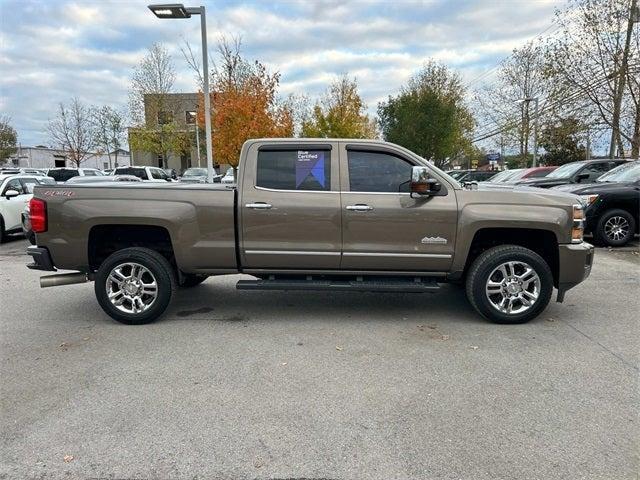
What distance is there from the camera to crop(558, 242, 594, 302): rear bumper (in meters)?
4.77

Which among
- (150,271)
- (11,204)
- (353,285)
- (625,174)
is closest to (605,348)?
(353,285)

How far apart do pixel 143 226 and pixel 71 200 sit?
765 mm

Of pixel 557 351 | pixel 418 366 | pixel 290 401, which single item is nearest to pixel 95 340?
pixel 290 401

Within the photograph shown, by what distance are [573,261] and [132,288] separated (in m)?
4.69

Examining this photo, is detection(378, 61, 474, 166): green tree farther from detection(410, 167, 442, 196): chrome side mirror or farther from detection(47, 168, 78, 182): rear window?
detection(410, 167, 442, 196): chrome side mirror

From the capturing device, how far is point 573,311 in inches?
213

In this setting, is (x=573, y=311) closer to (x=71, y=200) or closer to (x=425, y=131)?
(x=71, y=200)

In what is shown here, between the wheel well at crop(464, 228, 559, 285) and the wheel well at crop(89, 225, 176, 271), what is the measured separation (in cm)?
341

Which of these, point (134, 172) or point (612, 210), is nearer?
point (612, 210)

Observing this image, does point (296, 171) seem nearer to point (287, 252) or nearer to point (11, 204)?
point (287, 252)

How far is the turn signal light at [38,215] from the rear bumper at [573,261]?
5448mm

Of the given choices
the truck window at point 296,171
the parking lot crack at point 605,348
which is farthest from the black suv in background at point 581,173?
the truck window at point 296,171

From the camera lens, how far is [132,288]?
16.3ft

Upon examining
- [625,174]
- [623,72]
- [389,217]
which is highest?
[623,72]
